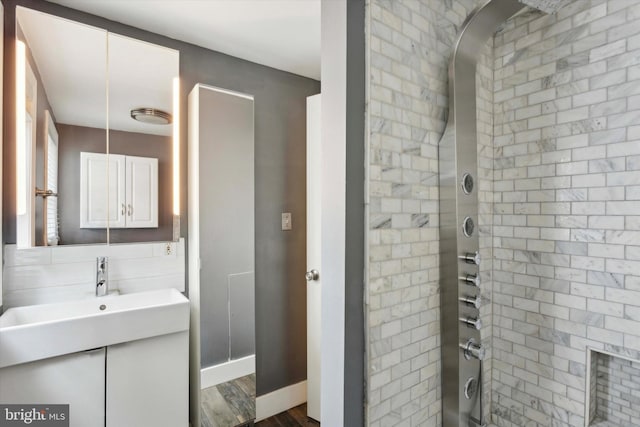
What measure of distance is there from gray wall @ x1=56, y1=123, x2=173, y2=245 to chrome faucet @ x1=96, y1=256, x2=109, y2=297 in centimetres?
11

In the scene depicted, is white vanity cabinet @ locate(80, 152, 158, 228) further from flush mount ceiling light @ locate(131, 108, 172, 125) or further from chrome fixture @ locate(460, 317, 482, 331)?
chrome fixture @ locate(460, 317, 482, 331)

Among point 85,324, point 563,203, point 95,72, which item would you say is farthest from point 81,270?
point 563,203

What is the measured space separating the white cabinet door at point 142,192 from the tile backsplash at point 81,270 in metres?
0.15

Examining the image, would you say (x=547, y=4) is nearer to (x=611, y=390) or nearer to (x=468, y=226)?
(x=468, y=226)

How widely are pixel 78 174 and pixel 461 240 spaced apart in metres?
1.97

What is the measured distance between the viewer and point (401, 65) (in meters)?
1.17

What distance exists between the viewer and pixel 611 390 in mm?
1262

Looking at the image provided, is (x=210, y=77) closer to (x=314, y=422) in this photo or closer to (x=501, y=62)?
(x=501, y=62)

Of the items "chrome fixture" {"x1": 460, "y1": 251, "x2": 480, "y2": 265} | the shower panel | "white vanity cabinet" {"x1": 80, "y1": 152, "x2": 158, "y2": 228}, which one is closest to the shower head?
the shower panel

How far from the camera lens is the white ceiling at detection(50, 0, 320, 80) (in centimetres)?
169

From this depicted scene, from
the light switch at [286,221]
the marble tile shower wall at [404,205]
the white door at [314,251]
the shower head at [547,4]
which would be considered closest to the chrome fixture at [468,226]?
the marble tile shower wall at [404,205]

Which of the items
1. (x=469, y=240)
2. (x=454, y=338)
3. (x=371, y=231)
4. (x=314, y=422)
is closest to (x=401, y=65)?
(x=371, y=231)

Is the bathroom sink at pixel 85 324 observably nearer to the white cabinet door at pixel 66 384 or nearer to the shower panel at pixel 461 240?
the white cabinet door at pixel 66 384

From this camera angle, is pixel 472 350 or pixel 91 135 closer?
pixel 472 350
